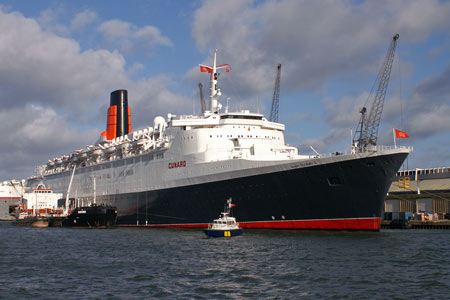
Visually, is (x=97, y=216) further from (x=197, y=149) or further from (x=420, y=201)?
(x=420, y=201)

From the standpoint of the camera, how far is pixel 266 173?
3634 cm

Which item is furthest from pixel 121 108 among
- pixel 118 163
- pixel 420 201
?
pixel 420 201

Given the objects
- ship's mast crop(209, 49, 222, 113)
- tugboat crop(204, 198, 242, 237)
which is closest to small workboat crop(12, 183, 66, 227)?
ship's mast crop(209, 49, 222, 113)

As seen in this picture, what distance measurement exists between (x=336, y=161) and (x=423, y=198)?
28.5 metres

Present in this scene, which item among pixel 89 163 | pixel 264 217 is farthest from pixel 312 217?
pixel 89 163

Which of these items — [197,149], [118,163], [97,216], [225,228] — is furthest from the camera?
[118,163]

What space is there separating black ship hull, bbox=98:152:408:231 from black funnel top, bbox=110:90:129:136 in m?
31.5

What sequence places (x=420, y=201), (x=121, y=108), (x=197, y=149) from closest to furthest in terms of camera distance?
1. (x=197, y=149)
2. (x=420, y=201)
3. (x=121, y=108)

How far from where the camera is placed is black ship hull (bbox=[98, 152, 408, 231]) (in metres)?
33.7

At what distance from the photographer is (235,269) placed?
71.3 feet

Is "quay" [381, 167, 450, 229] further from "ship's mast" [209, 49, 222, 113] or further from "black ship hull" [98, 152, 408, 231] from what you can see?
"ship's mast" [209, 49, 222, 113]

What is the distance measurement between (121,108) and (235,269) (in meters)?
51.5

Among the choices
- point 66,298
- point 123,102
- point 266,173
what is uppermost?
point 123,102

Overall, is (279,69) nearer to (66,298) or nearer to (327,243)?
(327,243)
